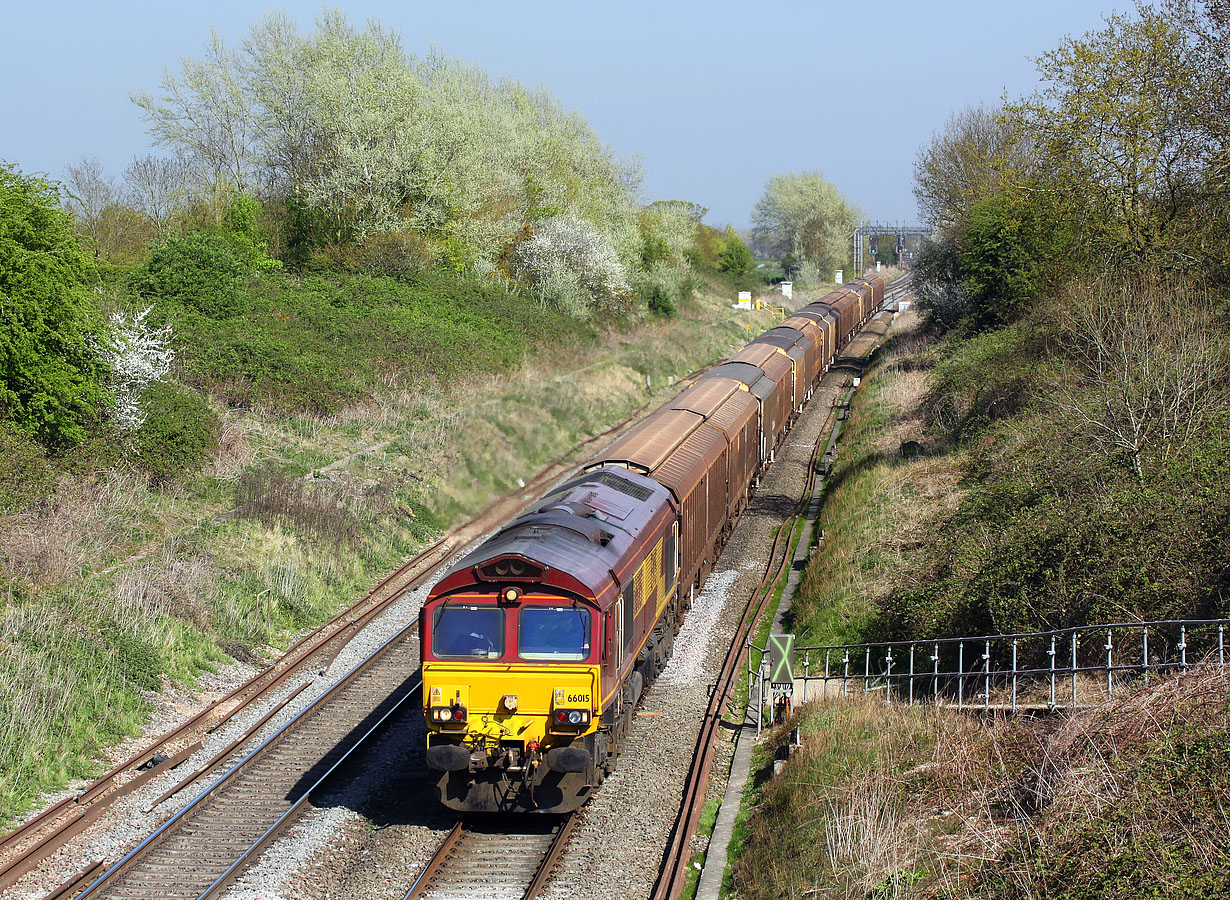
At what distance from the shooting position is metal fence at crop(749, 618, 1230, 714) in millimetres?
10609

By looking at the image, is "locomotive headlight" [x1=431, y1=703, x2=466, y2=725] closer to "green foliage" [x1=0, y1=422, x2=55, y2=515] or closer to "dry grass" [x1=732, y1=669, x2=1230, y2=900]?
"dry grass" [x1=732, y1=669, x2=1230, y2=900]

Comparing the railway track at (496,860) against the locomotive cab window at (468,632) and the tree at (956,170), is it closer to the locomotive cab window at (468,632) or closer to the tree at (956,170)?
the locomotive cab window at (468,632)

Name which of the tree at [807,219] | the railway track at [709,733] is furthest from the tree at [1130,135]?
the tree at [807,219]

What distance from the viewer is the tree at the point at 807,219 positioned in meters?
104

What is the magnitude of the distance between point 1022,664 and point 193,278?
26706 millimetres

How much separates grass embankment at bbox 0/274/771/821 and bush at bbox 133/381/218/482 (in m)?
0.42

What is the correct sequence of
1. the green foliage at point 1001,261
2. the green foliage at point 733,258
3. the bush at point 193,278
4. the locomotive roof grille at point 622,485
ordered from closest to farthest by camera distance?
the locomotive roof grille at point 622,485 < the bush at point 193,278 < the green foliage at point 1001,261 < the green foliage at point 733,258

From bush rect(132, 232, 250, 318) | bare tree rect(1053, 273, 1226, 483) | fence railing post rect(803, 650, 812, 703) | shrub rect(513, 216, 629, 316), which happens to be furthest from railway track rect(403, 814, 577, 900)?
shrub rect(513, 216, 629, 316)

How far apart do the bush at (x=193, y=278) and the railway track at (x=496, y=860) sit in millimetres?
24144

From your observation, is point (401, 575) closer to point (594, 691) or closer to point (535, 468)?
point (535, 468)

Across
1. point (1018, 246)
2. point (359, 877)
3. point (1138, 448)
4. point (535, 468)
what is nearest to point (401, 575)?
point (535, 468)

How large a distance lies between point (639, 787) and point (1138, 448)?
1004cm

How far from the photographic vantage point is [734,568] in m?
21.9

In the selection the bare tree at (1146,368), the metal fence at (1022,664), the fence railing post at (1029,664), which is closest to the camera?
the fence railing post at (1029,664)
